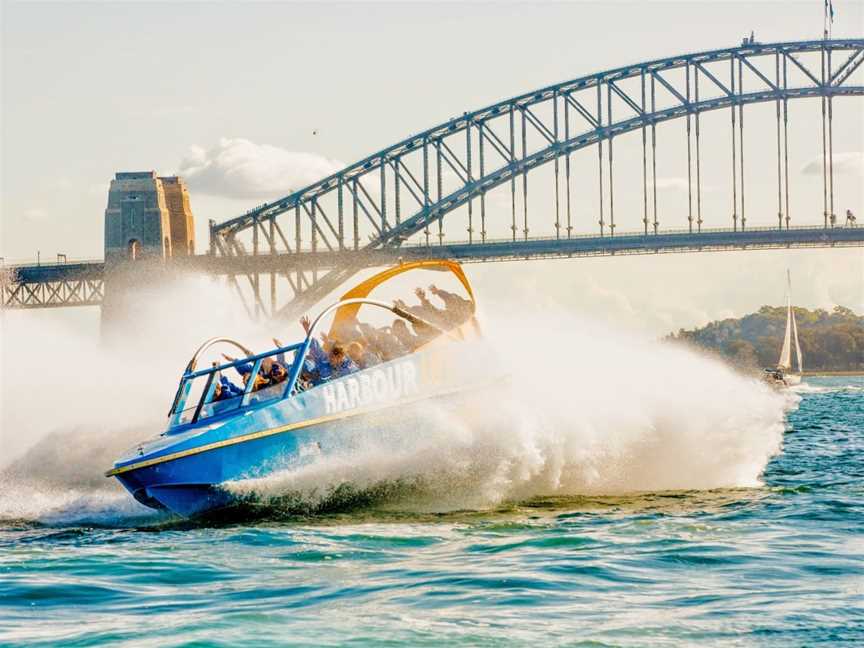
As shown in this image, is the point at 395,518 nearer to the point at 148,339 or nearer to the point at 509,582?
the point at 509,582

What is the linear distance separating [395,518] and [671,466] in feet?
16.4

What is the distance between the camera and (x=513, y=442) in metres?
17.0

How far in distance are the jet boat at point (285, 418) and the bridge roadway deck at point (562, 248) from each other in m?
62.4

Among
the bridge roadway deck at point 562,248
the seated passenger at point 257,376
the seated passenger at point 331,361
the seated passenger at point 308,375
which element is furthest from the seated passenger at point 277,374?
the bridge roadway deck at point 562,248

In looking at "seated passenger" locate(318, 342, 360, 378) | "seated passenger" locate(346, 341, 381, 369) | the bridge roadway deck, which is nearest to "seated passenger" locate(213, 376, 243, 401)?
"seated passenger" locate(318, 342, 360, 378)

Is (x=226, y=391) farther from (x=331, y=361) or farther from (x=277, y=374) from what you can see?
(x=331, y=361)

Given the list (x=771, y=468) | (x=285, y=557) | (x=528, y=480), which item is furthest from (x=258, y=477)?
(x=771, y=468)

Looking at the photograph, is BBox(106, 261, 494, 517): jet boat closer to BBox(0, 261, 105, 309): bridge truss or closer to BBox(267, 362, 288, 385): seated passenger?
BBox(267, 362, 288, 385): seated passenger

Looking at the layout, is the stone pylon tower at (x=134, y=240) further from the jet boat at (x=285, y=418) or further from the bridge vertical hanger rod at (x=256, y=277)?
the jet boat at (x=285, y=418)

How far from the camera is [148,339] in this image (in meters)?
78.8

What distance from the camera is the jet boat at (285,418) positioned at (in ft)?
46.6

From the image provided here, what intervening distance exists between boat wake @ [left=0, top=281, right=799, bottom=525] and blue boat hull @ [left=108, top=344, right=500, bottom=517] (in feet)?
0.38

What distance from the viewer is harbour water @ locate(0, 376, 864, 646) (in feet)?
32.2

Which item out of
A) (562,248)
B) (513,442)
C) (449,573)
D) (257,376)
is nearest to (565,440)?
(513,442)
